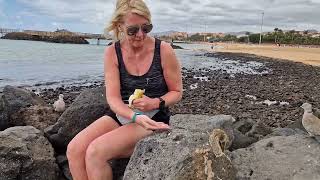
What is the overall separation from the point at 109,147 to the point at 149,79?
920 mm

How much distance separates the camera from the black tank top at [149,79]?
4848 mm

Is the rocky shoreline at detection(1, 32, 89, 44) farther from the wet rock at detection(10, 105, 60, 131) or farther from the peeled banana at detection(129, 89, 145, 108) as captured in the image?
the peeled banana at detection(129, 89, 145, 108)

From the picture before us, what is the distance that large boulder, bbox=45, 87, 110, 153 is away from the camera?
6.61m

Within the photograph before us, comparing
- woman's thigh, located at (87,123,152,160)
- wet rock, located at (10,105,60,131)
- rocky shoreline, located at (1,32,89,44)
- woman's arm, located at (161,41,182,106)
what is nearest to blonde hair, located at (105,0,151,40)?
woman's arm, located at (161,41,182,106)

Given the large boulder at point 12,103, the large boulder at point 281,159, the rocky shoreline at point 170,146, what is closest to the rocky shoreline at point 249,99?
the rocky shoreline at point 170,146

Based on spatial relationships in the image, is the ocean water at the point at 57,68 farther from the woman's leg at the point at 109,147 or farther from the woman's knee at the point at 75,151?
the woman's leg at the point at 109,147

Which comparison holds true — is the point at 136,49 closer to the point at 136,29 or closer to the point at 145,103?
the point at 136,29

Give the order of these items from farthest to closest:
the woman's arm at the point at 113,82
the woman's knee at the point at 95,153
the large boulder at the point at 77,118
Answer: the large boulder at the point at 77,118 < the woman's arm at the point at 113,82 < the woman's knee at the point at 95,153

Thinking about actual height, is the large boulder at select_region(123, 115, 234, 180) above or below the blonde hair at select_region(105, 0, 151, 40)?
below

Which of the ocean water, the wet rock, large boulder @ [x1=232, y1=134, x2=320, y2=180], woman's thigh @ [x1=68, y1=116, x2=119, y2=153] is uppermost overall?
woman's thigh @ [x1=68, y1=116, x2=119, y2=153]

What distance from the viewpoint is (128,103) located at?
4.90 metres

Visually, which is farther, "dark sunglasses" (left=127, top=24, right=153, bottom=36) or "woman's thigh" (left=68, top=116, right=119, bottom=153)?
"dark sunglasses" (left=127, top=24, right=153, bottom=36)

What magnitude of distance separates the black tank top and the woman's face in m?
0.20

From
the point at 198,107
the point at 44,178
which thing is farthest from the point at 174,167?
the point at 198,107
